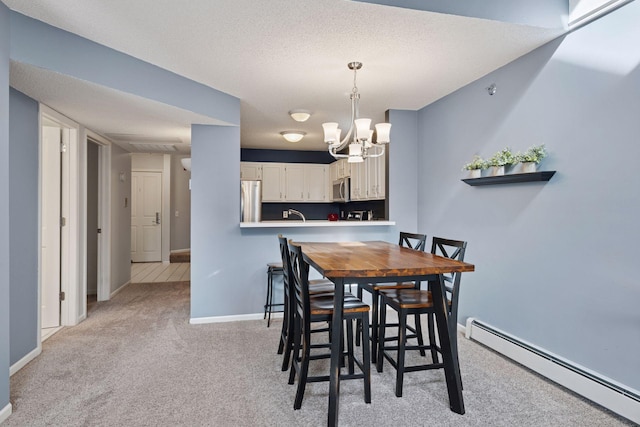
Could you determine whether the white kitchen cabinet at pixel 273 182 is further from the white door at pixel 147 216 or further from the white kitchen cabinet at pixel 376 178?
the white door at pixel 147 216

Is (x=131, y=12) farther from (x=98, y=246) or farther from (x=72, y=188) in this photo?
(x=98, y=246)

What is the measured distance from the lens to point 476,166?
3061 mm

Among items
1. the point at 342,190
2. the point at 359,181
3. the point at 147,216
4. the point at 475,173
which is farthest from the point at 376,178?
the point at 147,216

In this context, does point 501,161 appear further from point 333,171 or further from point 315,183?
point 315,183

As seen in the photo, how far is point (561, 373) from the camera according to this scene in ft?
7.66

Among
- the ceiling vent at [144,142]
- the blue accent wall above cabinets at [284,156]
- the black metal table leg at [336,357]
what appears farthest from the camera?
the blue accent wall above cabinets at [284,156]

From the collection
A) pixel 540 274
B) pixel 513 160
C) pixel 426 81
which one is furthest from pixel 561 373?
pixel 426 81

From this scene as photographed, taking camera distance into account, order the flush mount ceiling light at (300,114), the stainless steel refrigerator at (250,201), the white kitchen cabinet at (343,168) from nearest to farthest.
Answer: the stainless steel refrigerator at (250,201), the flush mount ceiling light at (300,114), the white kitchen cabinet at (343,168)

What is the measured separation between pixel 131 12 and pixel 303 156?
5.09m

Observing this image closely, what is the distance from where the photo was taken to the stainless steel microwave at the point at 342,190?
5.73 meters

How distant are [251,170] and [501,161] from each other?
479cm

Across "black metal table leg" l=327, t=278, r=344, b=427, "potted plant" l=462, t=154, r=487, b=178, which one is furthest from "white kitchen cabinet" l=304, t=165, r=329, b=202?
"black metal table leg" l=327, t=278, r=344, b=427

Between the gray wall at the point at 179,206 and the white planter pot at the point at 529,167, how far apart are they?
720cm

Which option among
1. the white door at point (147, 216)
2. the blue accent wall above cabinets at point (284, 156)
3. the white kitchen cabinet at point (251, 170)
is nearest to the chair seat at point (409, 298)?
the white kitchen cabinet at point (251, 170)
